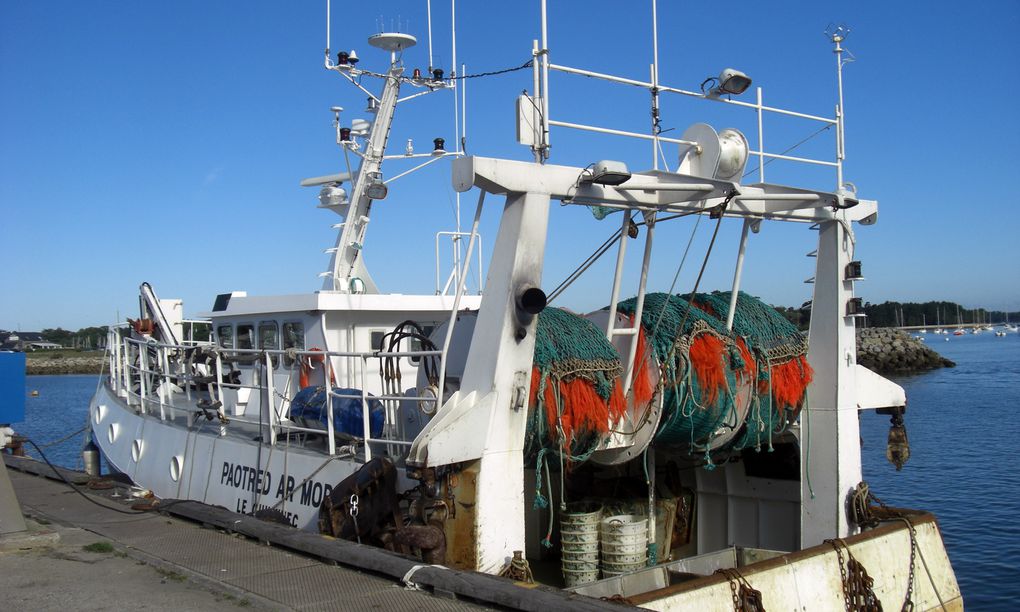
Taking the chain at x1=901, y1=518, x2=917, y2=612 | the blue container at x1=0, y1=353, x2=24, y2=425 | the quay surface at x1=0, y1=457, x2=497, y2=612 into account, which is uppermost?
the blue container at x1=0, y1=353, x2=24, y2=425

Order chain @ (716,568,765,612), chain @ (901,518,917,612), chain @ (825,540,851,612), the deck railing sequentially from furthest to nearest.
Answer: chain @ (901,518,917,612) → the deck railing → chain @ (825,540,851,612) → chain @ (716,568,765,612)

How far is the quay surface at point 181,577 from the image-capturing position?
4941 mm

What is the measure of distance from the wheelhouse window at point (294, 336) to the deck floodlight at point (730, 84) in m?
6.03

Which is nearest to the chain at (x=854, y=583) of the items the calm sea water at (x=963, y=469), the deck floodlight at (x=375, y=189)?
the calm sea water at (x=963, y=469)

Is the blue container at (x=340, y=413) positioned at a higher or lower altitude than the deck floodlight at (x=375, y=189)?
lower

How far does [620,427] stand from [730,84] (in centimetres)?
297

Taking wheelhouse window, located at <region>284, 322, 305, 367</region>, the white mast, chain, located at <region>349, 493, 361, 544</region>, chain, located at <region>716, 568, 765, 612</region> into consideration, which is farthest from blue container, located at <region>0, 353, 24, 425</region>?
chain, located at <region>716, 568, 765, 612</region>

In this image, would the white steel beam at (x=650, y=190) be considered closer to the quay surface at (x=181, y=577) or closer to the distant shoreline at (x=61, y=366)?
the quay surface at (x=181, y=577)

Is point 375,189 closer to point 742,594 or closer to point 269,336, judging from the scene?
point 269,336

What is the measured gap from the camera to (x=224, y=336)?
12719mm

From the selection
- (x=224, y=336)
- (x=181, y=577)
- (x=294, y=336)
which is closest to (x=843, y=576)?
(x=181, y=577)

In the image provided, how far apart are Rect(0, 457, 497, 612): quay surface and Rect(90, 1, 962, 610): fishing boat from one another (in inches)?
25.5

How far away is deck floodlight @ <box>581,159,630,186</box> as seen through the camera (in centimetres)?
590

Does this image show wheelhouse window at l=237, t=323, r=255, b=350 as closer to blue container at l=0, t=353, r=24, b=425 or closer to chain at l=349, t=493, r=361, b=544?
blue container at l=0, t=353, r=24, b=425
